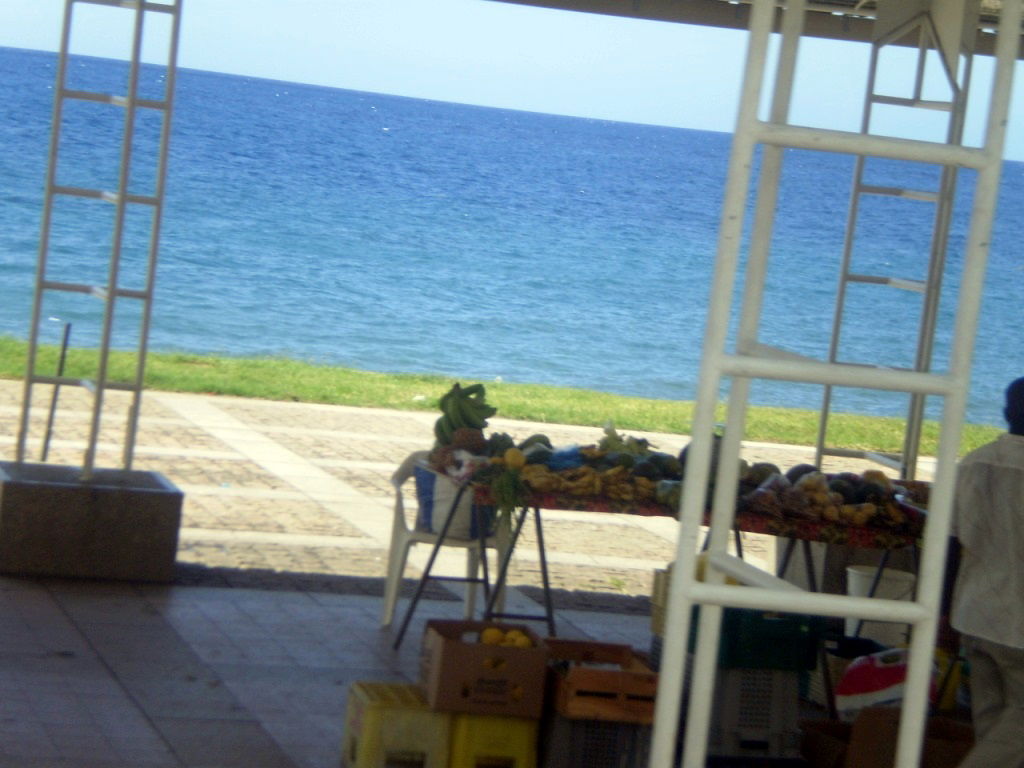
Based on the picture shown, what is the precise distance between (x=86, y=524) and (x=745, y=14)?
4.34 m

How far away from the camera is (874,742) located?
14.1 ft

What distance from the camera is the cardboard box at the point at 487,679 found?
4.31 m

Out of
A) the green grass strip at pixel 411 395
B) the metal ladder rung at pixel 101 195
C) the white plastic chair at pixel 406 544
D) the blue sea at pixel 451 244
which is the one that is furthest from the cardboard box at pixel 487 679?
the blue sea at pixel 451 244

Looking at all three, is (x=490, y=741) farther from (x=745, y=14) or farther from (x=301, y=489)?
(x=301, y=489)

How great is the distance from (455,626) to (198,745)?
0.92 meters

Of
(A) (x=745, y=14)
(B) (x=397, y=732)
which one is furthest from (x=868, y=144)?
(A) (x=745, y=14)

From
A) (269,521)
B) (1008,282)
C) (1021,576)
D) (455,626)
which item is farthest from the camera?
(1008,282)

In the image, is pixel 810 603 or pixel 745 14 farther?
pixel 745 14

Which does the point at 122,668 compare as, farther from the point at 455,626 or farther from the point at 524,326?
the point at 524,326

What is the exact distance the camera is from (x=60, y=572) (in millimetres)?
6676

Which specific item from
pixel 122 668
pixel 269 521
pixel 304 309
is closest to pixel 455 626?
pixel 122 668

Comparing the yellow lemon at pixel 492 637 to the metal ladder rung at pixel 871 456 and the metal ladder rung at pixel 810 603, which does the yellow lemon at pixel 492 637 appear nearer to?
the metal ladder rung at pixel 810 603

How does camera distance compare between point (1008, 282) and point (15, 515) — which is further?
point (1008, 282)

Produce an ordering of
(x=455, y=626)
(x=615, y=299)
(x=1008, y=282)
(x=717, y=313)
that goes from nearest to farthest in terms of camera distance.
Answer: (x=717, y=313), (x=455, y=626), (x=615, y=299), (x=1008, y=282)
